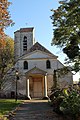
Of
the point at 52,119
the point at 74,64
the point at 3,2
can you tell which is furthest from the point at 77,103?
the point at 74,64

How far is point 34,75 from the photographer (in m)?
46.5

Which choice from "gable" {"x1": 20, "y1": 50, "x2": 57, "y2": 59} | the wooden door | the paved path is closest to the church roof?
"gable" {"x1": 20, "y1": 50, "x2": 57, "y2": 59}

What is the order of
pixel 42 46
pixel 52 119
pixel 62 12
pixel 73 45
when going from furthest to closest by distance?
pixel 42 46 → pixel 73 45 → pixel 62 12 → pixel 52 119

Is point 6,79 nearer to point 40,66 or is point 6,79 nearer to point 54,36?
point 40,66

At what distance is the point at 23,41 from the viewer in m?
55.5

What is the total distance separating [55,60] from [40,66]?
2.83 m

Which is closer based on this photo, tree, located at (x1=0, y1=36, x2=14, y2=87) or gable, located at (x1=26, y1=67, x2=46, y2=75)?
gable, located at (x1=26, y1=67, x2=46, y2=75)

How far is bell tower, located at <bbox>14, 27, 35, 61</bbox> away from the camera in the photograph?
5472 cm

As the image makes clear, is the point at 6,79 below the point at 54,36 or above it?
below

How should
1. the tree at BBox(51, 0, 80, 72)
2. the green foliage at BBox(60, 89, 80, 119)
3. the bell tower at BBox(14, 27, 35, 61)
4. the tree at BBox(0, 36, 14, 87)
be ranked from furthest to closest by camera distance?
the bell tower at BBox(14, 27, 35, 61) < the tree at BBox(0, 36, 14, 87) < the tree at BBox(51, 0, 80, 72) < the green foliage at BBox(60, 89, 80, 119)

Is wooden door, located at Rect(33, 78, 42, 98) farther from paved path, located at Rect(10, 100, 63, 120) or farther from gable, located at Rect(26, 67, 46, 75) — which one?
paved path, located at Rect(10, 100, 63, 120)

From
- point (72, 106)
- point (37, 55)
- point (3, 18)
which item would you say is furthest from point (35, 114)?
point (37, 55)

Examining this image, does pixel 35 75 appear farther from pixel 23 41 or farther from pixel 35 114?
pixel 35 114

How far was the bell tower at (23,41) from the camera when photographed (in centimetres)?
5472
